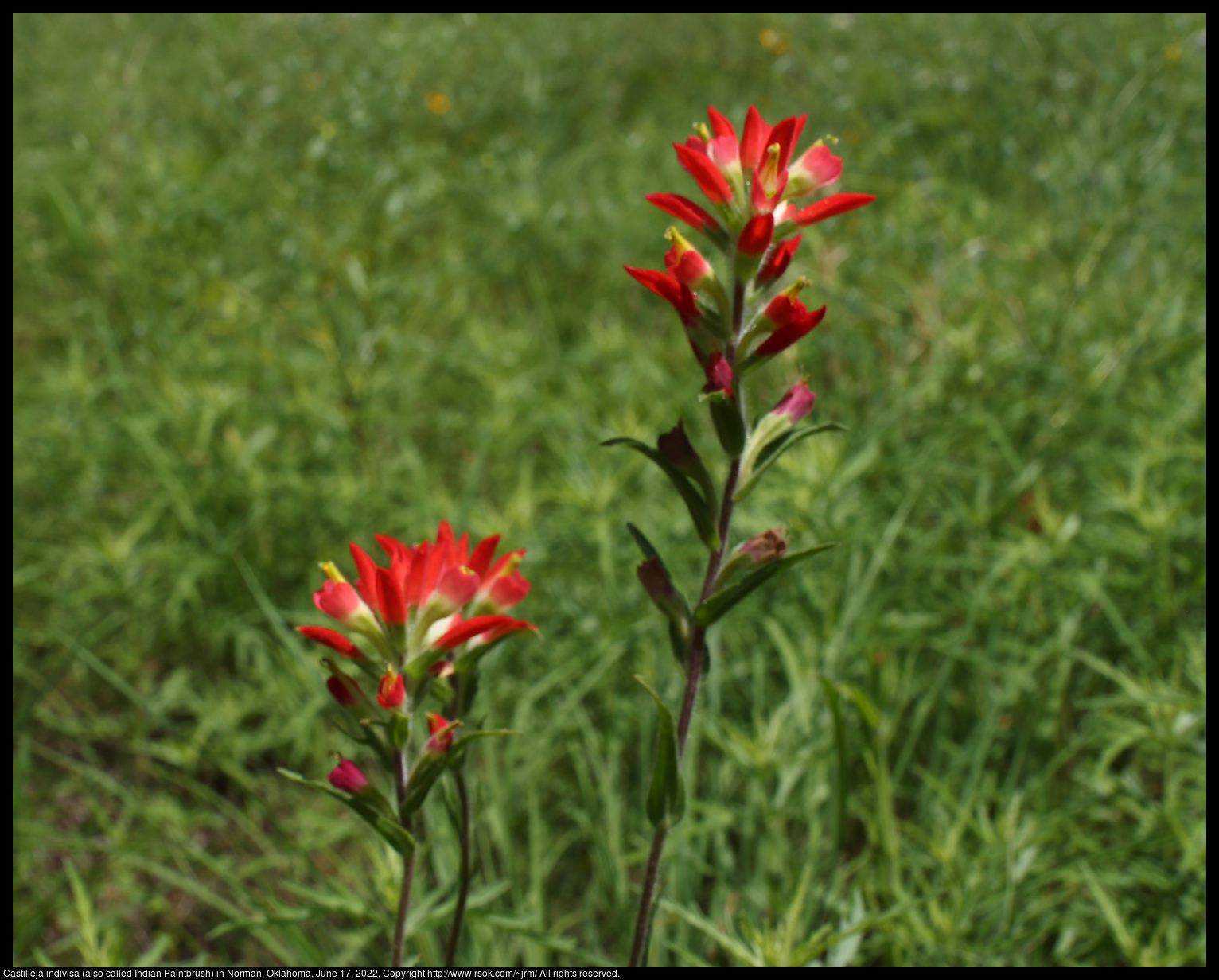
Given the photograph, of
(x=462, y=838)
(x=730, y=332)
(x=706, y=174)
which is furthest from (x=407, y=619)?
(x=706, y=174)

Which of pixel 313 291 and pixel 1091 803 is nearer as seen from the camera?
pixel 1091 803

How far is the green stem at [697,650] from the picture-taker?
990 millimetres

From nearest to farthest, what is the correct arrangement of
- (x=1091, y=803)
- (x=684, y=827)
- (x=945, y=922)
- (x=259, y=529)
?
(x=945, y=922) → (x=684, y=827) → (x=1091, y=803) → (x=259, y=529)

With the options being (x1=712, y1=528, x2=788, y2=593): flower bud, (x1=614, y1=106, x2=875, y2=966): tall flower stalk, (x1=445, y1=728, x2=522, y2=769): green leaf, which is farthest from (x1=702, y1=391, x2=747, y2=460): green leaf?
(x1=445, y1=728, x2=522, y2=769): green leaf

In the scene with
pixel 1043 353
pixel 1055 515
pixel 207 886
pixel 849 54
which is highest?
pixel 849 54

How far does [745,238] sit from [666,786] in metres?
0.64

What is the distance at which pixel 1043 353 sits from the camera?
2738 mm

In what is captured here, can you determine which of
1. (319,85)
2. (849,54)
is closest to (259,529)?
(319,85)

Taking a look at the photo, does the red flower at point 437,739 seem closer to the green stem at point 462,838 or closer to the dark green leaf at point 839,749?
the green stem at point 462,838

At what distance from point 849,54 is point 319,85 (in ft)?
9.78

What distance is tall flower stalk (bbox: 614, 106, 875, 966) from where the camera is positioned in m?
0.94

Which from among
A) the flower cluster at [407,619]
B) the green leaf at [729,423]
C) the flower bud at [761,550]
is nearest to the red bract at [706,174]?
the green leaf at [729,423]

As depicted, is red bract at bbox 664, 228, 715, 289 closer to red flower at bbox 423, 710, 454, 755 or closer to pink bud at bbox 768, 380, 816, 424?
pink bud at bbox 768, 380, 816, 424

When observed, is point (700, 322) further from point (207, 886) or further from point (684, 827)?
point (207, 886)
